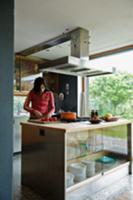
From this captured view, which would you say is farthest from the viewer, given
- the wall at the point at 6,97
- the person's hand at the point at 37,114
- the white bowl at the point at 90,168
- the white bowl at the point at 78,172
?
the person's hand at the point at 37,114

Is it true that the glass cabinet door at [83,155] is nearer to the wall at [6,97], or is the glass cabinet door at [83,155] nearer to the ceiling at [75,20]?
the wall at [6,97]

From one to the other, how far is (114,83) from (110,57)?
620 mm

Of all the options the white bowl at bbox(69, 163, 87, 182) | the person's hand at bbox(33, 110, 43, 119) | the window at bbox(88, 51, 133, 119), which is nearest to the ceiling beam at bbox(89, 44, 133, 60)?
the window at bbox(88, 51, 133, 119)

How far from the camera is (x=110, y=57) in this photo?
4496 mm

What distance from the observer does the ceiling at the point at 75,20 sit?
7.81 feet

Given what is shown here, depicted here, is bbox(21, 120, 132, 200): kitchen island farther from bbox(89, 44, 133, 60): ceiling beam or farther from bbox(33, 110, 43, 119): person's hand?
bbox(89, 44, 133, 60): ceiling beam

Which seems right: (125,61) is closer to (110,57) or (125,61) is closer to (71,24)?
(110,57)

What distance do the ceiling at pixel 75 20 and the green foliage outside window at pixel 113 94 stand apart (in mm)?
873

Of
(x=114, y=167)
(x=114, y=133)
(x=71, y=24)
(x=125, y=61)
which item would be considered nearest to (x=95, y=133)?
(x=114, y=133)

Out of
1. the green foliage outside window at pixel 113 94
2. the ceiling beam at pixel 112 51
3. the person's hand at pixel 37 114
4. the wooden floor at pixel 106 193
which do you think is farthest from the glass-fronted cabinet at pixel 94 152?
the ceiling beam at pixel 112 51

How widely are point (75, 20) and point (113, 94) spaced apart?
2191 mm

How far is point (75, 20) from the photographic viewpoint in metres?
2.81

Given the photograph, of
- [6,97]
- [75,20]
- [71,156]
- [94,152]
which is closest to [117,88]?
[94,152]

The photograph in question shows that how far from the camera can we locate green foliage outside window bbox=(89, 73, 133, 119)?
4188 millimetres
